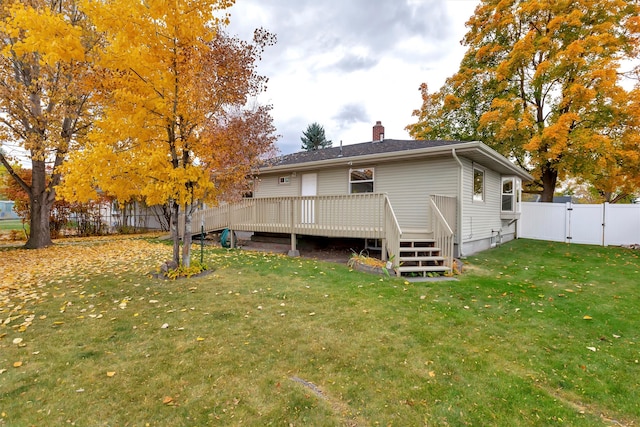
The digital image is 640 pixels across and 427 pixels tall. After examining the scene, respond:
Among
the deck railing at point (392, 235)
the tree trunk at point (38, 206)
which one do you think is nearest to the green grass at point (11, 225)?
the tree trunk at point (38, 206)

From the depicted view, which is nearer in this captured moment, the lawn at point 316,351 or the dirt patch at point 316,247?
the lawn at point 316,351

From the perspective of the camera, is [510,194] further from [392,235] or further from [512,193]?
[392,235]

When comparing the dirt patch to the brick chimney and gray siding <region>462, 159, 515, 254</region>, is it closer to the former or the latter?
gray siding <region>462, 159, 515, 254</region>

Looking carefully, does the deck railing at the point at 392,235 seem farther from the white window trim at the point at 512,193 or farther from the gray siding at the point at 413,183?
the white window trim at the point at 512,193

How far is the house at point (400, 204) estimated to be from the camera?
7.56 metres

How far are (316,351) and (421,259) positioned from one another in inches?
167

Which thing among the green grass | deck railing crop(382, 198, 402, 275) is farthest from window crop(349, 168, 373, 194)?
the green grass

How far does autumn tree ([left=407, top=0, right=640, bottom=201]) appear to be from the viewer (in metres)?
12.6

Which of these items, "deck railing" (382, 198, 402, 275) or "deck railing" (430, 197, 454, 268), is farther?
"deck railing" (430, 197, 454, 268)

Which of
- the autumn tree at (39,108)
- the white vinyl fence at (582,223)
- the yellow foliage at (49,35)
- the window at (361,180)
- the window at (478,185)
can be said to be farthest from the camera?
the white vinyl fence at (582,223)

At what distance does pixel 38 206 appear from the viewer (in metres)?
11.1

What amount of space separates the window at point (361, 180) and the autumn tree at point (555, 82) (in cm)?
794

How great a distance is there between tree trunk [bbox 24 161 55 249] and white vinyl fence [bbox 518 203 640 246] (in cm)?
1987

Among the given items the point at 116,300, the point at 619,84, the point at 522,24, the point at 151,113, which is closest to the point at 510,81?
the point at 522,24
